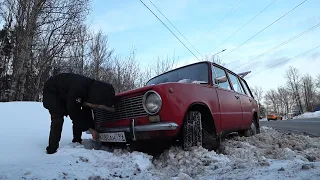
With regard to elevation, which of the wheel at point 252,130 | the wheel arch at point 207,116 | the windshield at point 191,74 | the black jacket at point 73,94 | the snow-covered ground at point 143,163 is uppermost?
the windshield at point 191,74

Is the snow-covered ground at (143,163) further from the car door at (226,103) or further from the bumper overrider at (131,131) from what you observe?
the car door at (226,103)

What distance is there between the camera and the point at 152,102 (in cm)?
341

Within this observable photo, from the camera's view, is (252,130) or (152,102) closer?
(152,102)

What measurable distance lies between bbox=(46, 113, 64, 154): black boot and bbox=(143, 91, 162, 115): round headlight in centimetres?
139

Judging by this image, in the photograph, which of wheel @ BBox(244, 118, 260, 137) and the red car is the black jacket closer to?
the red car

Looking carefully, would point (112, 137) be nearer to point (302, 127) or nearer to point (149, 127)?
point (149, 127)

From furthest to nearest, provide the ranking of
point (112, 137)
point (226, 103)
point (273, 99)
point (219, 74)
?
point (273, 99), point (219, 74), point (226, 103), point (112, 137)

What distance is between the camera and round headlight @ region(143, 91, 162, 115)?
3.37 m

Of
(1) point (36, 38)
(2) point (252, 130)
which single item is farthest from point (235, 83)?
(1) point (36, 38)

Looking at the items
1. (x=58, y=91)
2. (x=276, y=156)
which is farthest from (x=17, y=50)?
(x=276, y=156)

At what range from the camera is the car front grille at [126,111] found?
356 cm

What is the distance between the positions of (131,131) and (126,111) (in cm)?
38

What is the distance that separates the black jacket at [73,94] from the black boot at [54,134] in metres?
0.09

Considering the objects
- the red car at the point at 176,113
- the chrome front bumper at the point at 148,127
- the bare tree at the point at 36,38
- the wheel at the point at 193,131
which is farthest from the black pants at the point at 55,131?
the bare tree at the point at 36,38
